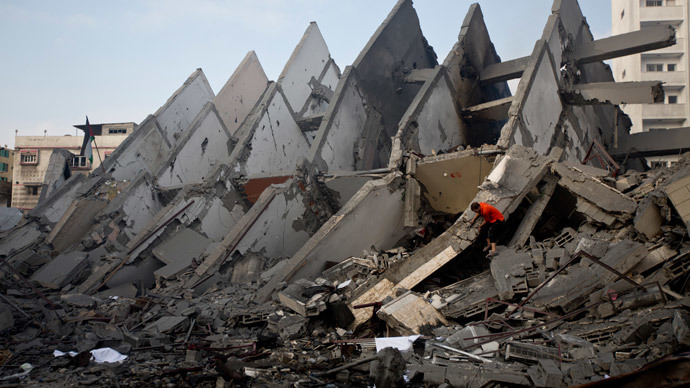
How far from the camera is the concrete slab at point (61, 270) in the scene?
9.01 m

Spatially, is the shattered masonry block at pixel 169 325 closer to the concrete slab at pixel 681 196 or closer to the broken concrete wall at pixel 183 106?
the concrete slab at pixel 681 196

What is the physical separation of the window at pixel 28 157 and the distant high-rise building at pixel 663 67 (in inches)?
1515

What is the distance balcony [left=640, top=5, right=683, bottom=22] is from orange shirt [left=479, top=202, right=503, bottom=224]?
35809mm

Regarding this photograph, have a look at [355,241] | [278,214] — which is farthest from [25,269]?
[355,241]

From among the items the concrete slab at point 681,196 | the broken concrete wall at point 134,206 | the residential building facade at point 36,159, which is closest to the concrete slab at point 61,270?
the broken concrete wall at point 134,206

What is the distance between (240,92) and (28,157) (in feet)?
73.9

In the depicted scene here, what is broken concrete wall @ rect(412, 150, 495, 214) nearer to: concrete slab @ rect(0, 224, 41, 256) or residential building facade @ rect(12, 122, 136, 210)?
concrete slab @ rect(0, 224, 41, 256)

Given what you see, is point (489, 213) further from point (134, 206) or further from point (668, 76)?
point (668, 76)

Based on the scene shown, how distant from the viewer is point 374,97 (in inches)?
526

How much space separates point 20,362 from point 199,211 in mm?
5779

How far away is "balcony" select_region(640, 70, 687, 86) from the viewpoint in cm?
3366

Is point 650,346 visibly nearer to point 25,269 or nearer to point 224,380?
point 224,380

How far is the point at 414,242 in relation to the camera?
9.20 meters

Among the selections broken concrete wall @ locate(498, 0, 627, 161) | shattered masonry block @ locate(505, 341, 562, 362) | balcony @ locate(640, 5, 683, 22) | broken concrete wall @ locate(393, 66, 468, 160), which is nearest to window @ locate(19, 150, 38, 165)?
broken concrete wall @ locate(393, 66, 468, 160)
